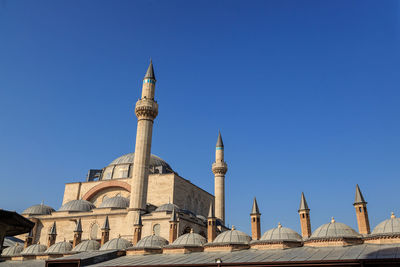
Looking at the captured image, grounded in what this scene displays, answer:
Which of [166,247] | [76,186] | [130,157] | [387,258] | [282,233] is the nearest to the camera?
[387,258]

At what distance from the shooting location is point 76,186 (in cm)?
3806

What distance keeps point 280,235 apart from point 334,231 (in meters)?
2.65

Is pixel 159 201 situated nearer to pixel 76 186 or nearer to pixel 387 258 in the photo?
pixel 76 186

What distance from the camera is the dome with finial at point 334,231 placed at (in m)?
17.1

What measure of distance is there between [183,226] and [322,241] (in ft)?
44.1

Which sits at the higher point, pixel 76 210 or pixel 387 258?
pixel 76 210

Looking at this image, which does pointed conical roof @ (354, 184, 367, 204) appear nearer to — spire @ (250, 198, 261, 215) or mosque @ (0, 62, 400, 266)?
mosque @ (0, 62, 400, 266)

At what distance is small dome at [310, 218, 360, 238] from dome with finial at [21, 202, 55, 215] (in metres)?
27.9

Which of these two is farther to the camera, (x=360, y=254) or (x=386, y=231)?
(x=386, y=231)

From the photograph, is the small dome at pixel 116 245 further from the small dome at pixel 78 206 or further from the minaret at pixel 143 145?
the small dome at pixel 78 206

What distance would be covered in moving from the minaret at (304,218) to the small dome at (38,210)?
2606cm

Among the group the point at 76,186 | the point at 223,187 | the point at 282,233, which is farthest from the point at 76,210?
the point at 282,233

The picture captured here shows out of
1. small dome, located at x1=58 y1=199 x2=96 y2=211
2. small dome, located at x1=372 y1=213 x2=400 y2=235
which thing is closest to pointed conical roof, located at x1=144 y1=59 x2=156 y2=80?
small dome, located at x1=58 y1=199 x2=96 y2=211

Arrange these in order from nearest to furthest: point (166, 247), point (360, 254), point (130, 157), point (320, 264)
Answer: point (320, 264), point (360, 254), point (166, 247), point (130, 157)
